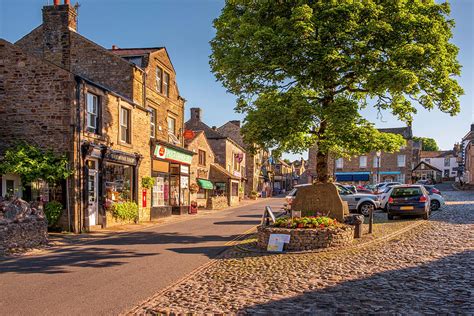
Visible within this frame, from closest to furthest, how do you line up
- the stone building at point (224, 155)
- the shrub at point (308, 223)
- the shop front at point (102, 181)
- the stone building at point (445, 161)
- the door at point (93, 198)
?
1. the shrub at point (308, 223)
2. the shop front at point (102, 181)
3. the door at point (93, 198)
4. the stone building at point (224, 155)
5. the stone building at point (445, 161)

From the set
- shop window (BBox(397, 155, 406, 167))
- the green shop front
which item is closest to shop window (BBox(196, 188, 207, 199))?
the green shop front

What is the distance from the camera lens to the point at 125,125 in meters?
21.1

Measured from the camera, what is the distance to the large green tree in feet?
41.3

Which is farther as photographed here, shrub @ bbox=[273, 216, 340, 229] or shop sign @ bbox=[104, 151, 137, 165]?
shop sign @ bbox=[104, 151, 137, 165]

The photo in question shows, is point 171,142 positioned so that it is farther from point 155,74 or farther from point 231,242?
point 231,242

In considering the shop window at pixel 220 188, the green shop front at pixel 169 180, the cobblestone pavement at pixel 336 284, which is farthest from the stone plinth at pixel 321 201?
the shop window at pixel 220 188

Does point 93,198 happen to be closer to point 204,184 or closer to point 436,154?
point 204,184

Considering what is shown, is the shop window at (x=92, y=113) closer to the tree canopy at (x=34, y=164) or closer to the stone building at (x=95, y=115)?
the stone building at (x=95, y=115)

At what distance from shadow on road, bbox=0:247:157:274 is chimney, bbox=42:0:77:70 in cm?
1251

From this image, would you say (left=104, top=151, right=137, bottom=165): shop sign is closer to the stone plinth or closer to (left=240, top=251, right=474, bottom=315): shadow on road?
the stone plinth

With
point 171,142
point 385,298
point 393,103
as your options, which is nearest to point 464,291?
point 385,298

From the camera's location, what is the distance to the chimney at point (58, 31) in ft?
68.0

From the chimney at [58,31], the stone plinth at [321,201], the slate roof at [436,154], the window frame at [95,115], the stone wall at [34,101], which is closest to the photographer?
the stone plinth at [321,201]

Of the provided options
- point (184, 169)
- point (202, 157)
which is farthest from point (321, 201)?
point (202, 157)
